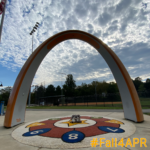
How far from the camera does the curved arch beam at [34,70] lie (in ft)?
21.7

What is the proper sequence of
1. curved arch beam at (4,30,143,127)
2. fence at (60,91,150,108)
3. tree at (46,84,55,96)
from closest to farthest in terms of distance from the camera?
curved arch beam at (4,30,143,127) < fence at (60,91,150,108) < tree at (46,84,55,96)

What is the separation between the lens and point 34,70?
7918mm

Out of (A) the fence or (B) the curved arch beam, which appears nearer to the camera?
(B) the curved arch beam

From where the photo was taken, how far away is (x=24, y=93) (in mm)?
7309

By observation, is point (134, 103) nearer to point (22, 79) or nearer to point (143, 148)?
point (143, 148)

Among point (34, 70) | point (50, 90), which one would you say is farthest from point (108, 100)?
point (50, 90)

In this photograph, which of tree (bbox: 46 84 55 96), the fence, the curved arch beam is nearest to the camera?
the curved arch beam

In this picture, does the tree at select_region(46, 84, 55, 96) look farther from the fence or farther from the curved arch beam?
the curved arch beam

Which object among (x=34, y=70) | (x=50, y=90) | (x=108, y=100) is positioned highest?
(x=50, y=90)

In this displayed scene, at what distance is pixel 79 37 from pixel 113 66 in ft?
12.1

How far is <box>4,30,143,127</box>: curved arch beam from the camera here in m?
6.63

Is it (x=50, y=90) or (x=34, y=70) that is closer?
(x=34, y=70)

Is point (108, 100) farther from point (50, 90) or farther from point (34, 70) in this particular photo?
point (50, 90)

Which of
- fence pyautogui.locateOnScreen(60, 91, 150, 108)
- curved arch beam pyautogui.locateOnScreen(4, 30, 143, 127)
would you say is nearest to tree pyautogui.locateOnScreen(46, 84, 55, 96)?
fence pyautogui.locateOnScreen(60, 91, 150, 108)
